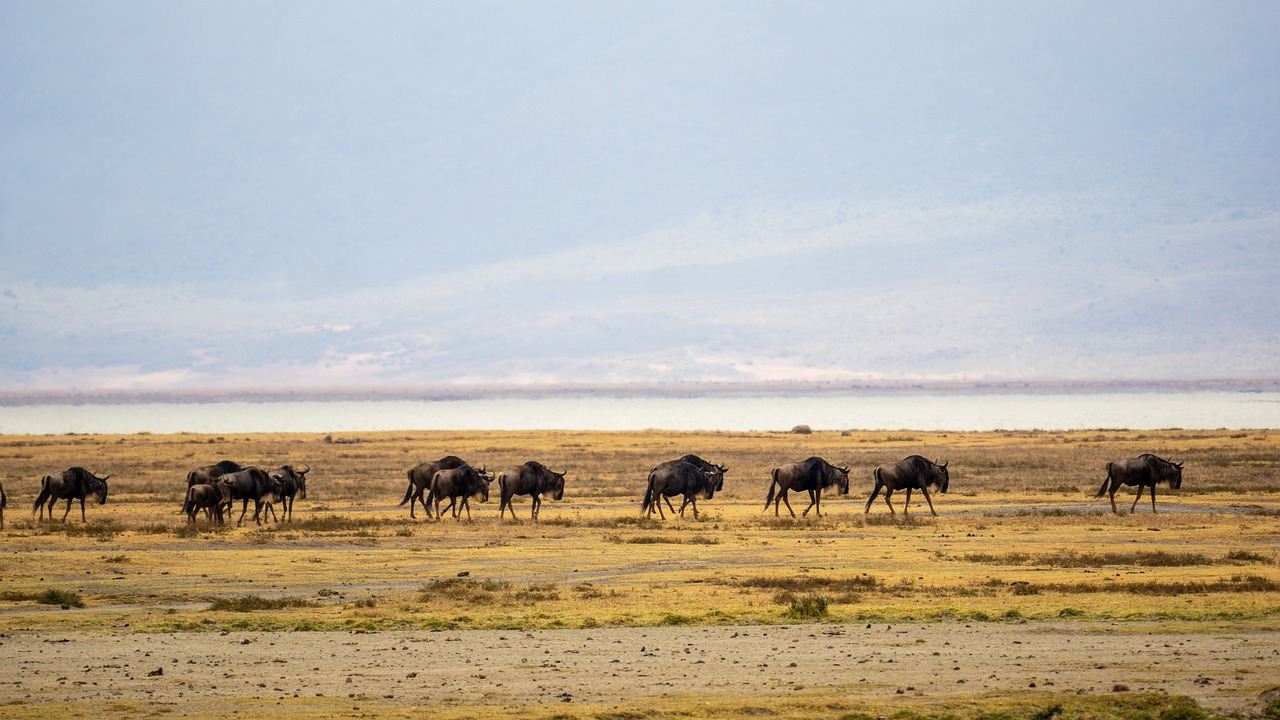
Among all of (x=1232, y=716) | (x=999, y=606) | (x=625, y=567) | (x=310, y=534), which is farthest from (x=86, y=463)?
(x=1232, y=716)

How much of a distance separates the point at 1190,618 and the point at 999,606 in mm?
2511

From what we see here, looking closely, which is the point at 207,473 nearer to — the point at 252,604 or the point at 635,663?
the point at 252,604

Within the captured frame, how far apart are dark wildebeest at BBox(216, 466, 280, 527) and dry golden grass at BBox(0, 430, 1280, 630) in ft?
3.39

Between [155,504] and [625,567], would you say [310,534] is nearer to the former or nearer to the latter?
[625,567]

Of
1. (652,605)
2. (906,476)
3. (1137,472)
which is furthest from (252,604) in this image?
(1137,472)

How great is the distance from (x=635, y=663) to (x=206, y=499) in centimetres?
1816

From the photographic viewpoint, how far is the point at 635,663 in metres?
16.4

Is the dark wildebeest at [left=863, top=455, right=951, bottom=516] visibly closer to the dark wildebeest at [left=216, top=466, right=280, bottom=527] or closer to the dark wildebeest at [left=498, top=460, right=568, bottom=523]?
the dark wildebeest at [left=498, top=460, right=568, bottom=523]

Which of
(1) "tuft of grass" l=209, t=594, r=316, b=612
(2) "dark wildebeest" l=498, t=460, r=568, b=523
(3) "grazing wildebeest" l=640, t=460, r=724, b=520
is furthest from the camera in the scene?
(3) "grazing wildebeest" l=640, t=460, r=724, b=520

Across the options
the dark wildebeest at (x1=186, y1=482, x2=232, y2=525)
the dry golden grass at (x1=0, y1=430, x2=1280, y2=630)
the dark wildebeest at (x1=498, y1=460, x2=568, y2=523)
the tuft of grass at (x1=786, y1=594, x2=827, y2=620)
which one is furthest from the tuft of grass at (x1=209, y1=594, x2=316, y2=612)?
the dark wildebeest at (x1=498, y1=460, x2=568, y2=523)

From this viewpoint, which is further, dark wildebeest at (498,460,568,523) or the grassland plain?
dark wildebeest at (498,460,568,523)

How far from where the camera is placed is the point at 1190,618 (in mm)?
18516

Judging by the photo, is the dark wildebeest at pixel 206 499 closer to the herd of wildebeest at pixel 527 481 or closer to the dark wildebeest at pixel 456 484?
the herd of wildebeest at pixel 527 481

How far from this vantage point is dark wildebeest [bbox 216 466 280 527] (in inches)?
1293
